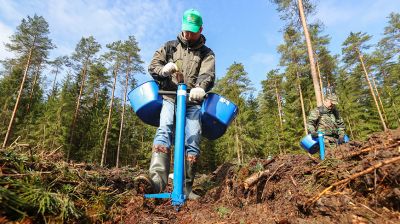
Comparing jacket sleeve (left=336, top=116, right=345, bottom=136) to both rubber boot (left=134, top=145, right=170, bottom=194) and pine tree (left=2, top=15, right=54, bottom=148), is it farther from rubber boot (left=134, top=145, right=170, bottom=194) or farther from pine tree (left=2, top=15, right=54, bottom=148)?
pine tree (left=2, top=15, right=54, bottom=148)

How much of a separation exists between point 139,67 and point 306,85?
19.1 m

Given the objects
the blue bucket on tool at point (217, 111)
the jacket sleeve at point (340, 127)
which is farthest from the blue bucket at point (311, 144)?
the blue bucket on tool at point (217, 111)

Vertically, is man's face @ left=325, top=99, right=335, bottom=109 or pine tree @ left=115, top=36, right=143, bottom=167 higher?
pine tree @ left=115, top=36, right=143, bottom=167

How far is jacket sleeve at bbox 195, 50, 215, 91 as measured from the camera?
2898 mm

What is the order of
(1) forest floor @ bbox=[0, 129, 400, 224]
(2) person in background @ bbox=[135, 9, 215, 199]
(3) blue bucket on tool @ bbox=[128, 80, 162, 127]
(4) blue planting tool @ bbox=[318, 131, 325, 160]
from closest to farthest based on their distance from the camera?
(1) forest floor @ bbox=[0, 129, 400, 224] < (2) person in background @ bbox=[135, 9, 215, 199] < (3) blue bucket on tool @ bbox=[128, 80, 162, 127] < (4) blue planting tool @ bbox=[318, 131, 325, 160]

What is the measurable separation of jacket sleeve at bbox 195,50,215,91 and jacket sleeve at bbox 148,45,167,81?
45cm

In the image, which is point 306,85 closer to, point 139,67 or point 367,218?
point 139,67

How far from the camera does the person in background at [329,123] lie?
6.59 m

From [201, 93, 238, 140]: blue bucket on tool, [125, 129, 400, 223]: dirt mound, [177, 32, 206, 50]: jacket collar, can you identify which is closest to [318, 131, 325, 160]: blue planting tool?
[201, 93, 238, 140]: blue bucket on tool

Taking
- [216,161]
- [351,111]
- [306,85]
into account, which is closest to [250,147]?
[216,161]

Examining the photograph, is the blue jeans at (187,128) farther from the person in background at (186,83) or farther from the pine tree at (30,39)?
the pine tree at (30,39)

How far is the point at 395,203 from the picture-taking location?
1.37m

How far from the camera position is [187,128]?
110 inches

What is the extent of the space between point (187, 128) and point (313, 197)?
148 cm
